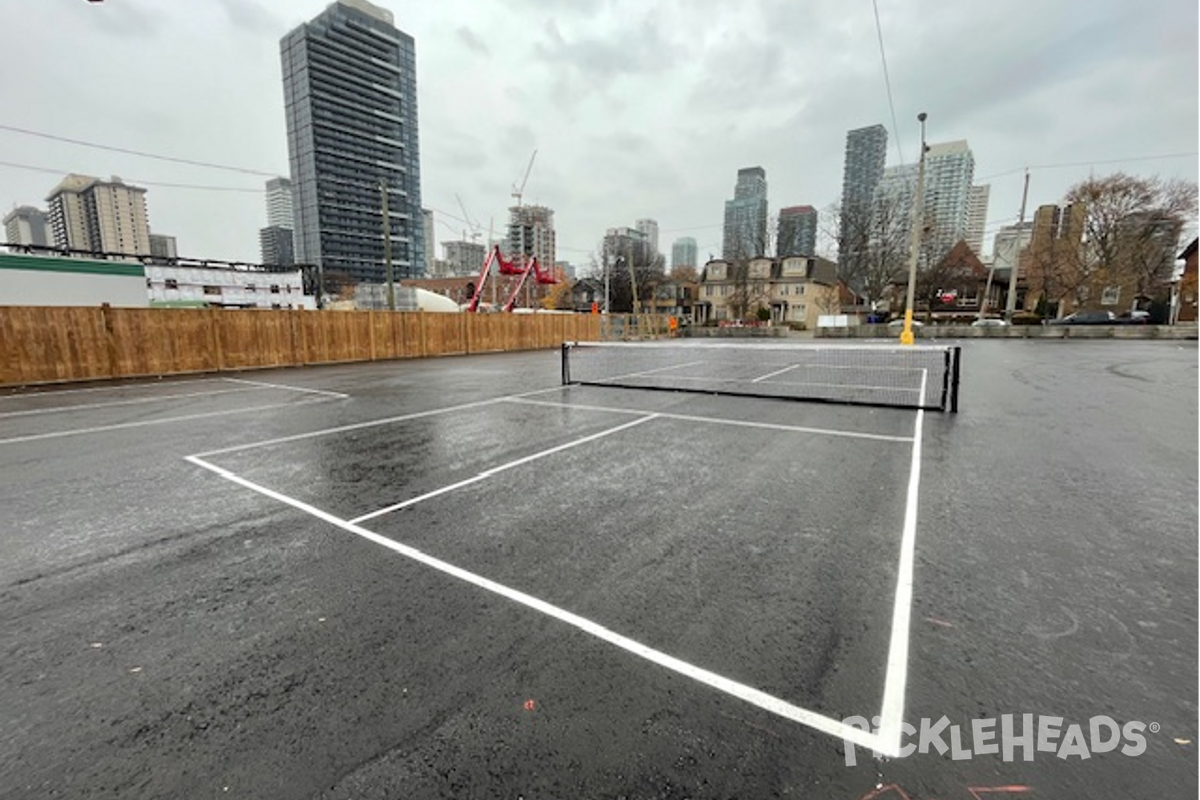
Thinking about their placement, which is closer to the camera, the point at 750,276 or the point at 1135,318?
the point at 1135,318

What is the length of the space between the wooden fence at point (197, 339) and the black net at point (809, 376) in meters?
8.93

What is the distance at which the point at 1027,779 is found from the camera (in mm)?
1858

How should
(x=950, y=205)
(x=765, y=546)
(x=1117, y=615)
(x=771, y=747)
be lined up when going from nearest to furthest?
(x=771, y=747) < (x=1117, y=615) < (x=765, y=546) < (x=950, y=205)

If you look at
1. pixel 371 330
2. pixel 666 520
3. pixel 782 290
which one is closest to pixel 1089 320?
pixel 782 290

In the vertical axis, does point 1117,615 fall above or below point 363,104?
below

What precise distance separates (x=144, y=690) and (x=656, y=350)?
26.7 meters

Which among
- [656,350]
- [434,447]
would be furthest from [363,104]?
[434,447]

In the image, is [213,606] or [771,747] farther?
[213,606]

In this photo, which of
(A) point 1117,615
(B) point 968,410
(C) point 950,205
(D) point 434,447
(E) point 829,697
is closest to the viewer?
(E) point 829,697

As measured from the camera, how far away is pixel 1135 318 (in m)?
47.7

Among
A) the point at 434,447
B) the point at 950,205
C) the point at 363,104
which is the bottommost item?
the point at 434,447

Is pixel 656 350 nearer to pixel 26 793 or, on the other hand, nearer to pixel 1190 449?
pixel 1190 449

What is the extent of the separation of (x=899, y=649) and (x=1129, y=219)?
57920 mm

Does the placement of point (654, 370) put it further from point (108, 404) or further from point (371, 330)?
point (108, 404)
